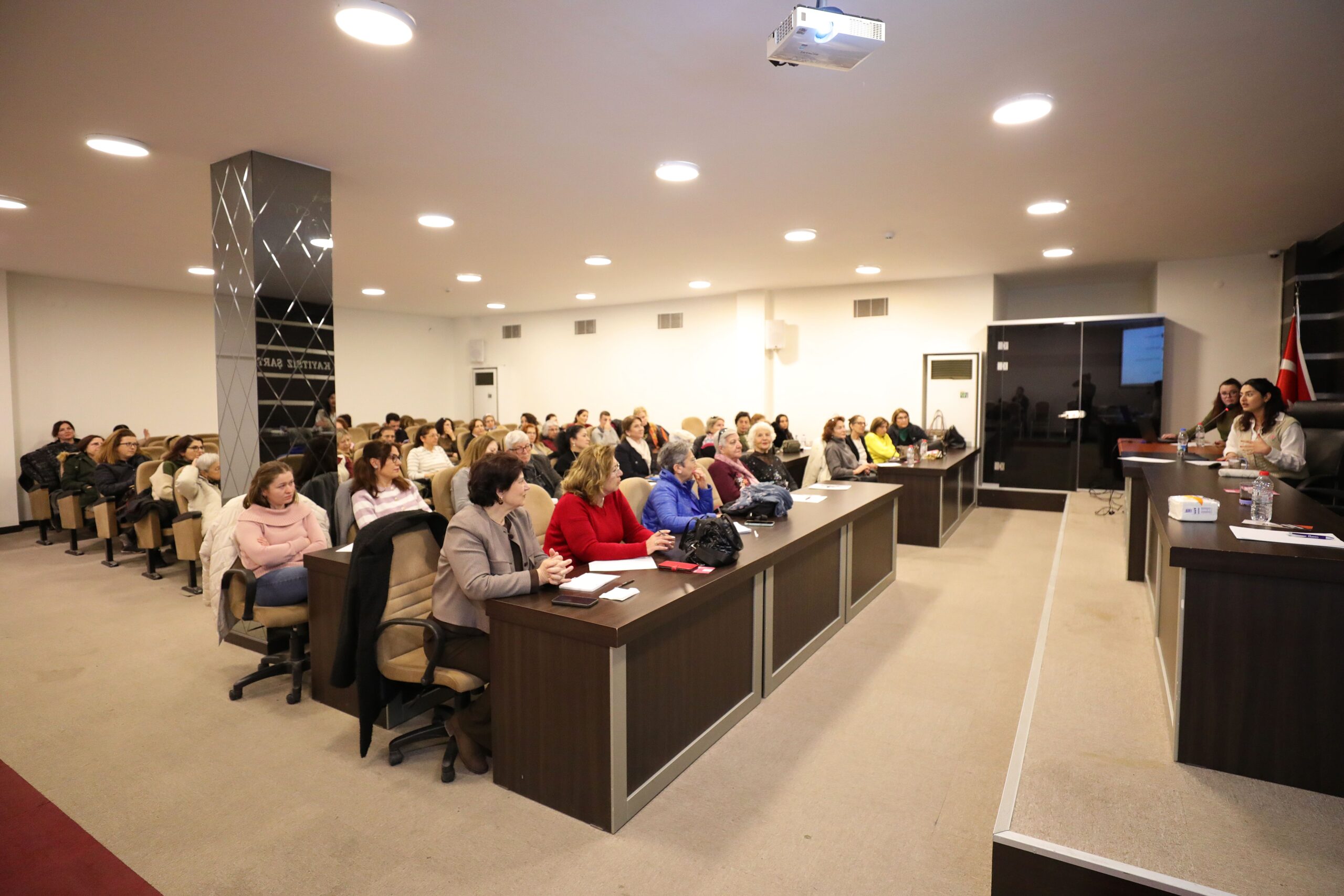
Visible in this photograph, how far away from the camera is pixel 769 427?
5680mm

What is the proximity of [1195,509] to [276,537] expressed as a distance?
4.31 m

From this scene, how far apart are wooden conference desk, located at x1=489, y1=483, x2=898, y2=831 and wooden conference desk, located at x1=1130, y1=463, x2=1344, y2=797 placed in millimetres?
1611

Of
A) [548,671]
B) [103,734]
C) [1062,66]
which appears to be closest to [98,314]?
[103,734]

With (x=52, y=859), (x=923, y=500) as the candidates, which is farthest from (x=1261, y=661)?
(x=923, y=500)

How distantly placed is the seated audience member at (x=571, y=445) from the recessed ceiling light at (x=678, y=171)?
86.9 inches

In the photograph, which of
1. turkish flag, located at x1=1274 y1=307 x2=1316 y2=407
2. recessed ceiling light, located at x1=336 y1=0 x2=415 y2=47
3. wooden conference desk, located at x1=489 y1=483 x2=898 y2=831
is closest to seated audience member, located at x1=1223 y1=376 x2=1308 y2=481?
turkish flag, located at x1=1274 y1=307 x2=1316 y2=407

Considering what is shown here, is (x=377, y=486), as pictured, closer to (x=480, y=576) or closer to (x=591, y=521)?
(x=591, y=521)

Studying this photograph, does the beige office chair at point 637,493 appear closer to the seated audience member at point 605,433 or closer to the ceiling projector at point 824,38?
the ceiling projector at point 824,38

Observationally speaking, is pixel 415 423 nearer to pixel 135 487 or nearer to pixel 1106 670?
pixel 135 487

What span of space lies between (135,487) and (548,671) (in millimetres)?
5688

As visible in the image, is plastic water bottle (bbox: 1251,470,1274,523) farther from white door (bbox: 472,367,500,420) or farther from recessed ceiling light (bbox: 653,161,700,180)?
white door (bbox: 472,367,500,420)

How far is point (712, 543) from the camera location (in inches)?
121

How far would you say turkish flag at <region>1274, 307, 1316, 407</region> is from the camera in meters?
6.62

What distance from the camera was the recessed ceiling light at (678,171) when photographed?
14.4ft
